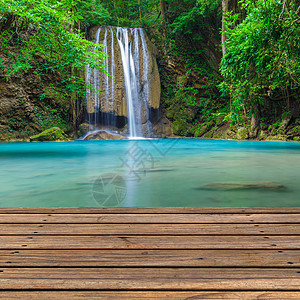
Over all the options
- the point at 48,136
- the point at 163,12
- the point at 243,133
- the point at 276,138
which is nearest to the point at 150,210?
the point at 48,136

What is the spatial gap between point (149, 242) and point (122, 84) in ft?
60.3

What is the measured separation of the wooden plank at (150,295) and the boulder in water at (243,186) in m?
2.95

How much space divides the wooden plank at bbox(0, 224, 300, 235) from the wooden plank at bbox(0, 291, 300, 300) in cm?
59

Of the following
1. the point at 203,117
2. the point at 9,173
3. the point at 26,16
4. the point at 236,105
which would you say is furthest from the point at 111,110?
the point at 9,173

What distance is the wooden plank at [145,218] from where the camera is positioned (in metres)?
1.88

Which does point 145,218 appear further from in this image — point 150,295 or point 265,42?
point 265,42

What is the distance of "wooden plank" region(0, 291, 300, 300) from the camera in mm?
1051

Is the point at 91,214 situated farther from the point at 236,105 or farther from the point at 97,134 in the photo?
the point at 97,134

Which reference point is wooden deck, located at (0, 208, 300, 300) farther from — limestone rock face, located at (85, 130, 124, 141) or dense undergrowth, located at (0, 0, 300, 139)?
limestone rock face, located at (85, 130, 124, 141)

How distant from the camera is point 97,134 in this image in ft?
58.3

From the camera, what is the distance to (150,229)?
1.74 meters

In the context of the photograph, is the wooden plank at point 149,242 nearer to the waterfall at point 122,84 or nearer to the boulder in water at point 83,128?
the boulder in water at point 83,128

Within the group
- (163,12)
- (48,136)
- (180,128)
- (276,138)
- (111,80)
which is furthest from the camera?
(163,12)

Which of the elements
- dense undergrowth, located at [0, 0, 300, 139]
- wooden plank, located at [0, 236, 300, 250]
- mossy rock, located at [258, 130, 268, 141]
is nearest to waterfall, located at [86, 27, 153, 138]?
dense undergrowth, located at [0, 0, 300, 139]
